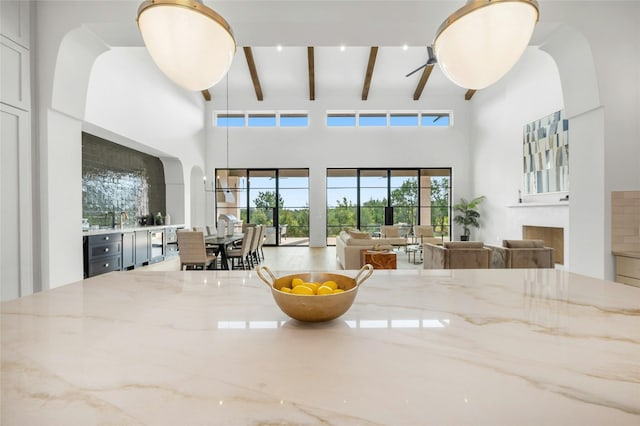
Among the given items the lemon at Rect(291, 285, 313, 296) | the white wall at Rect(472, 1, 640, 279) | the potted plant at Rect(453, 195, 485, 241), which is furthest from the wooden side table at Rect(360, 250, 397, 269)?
the potted plant at Rect(453, 195, 485, 241)

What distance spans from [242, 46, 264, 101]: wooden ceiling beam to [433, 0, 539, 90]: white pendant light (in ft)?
25.1

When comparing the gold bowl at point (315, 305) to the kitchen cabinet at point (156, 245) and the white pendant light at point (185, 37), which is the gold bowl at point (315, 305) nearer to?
the white pendant light at point (185, 37)

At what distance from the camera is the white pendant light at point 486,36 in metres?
1.04

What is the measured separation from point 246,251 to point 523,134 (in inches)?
260

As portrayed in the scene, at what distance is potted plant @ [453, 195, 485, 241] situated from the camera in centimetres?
910

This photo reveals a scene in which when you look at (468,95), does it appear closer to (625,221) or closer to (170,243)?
(625,221)

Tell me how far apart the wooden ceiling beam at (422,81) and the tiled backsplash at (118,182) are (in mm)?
7390

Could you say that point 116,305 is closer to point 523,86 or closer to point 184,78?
point 184,78

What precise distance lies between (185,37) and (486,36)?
1.02m

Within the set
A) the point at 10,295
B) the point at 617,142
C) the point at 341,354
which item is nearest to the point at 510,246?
the point at 617,142

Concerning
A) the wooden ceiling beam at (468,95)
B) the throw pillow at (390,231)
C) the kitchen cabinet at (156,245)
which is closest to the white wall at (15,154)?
the kitchen cabinet at (156,245)

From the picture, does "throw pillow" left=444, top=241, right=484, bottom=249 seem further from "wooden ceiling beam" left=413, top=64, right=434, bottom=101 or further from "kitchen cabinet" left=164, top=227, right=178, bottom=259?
"kitchen cabinet" left=164, top=227, right=178, bottom=259

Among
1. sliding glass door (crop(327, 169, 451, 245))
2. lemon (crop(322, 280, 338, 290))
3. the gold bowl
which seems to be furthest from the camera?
sliding glass door (crop(327, 169, 451, 245))

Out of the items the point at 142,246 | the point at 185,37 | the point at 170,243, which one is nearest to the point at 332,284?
the point at 185,37
